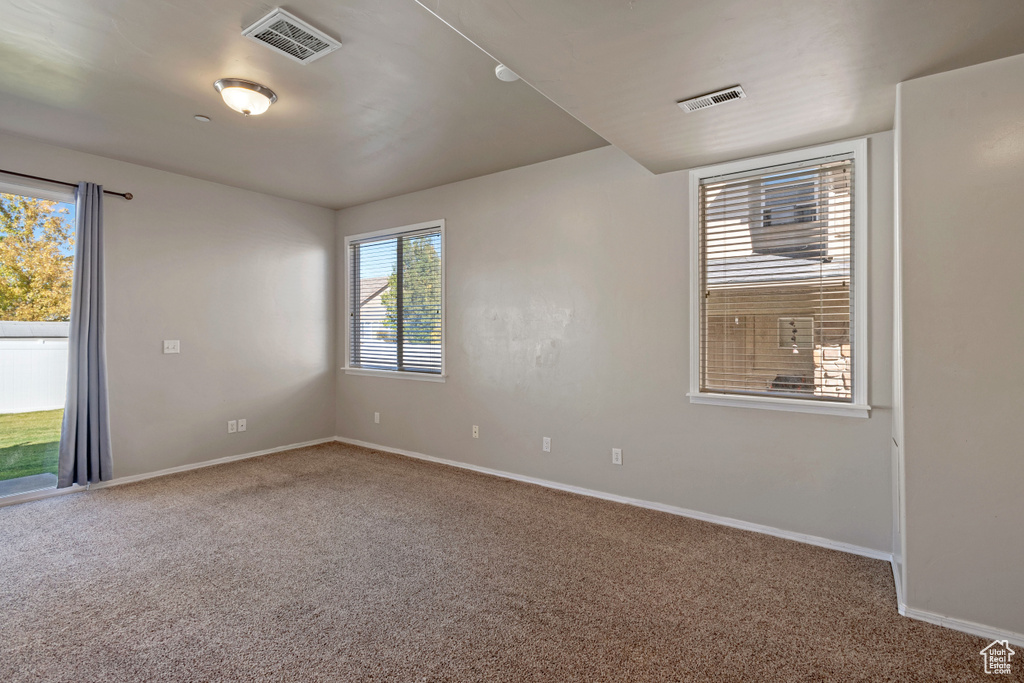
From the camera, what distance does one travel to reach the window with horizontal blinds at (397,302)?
5109mm

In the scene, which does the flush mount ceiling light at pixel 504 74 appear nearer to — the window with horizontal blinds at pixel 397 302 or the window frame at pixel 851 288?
Result: the window frame at pixel 851 288

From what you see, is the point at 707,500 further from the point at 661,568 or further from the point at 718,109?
the point at 718,109

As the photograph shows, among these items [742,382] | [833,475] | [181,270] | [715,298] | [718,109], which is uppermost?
[718,109]

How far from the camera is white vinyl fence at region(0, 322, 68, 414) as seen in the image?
12.8 feet

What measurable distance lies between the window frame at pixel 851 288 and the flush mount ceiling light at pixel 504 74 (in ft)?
4.79

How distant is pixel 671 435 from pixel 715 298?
0.99 meters

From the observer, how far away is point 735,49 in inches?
80.4

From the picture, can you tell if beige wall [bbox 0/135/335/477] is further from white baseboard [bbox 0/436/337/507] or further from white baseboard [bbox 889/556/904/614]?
white baseboard [bbox 889/556/904/614]

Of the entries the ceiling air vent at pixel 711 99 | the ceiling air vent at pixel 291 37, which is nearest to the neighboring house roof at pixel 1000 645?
the ceiling air vent at pixel 711 99

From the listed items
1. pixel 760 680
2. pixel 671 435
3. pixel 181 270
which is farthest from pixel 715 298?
pixel 181 270

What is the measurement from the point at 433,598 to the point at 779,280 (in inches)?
108

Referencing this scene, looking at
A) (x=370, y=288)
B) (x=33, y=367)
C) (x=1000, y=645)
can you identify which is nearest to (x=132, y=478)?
(x=33, y=367)

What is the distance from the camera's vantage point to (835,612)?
2379 mm

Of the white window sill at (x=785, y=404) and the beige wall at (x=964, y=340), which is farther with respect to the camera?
the white window sill at (x=785, y=404)
